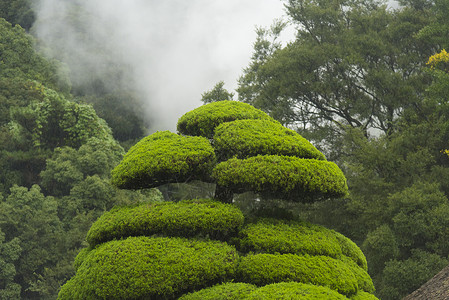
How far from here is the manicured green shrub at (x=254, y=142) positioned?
297 inches

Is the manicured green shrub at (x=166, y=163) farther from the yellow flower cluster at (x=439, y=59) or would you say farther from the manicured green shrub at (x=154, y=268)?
the yellow flower cluster at (x=439, y=59)

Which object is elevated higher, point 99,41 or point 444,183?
point 99,41

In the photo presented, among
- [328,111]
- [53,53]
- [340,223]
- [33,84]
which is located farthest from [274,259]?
[53,53]

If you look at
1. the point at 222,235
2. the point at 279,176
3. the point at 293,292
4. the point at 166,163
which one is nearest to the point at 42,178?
the point at 166,163

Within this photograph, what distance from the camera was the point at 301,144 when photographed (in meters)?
7.77

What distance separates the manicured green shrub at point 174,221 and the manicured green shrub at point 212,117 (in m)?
1.55

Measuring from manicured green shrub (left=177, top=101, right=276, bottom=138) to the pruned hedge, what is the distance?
1.93 m

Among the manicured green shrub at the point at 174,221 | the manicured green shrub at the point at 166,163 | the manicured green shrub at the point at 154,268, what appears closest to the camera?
the manicured green shrub at the point at 154,268

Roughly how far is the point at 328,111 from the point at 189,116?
1491cm

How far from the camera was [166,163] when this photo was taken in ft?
23.7

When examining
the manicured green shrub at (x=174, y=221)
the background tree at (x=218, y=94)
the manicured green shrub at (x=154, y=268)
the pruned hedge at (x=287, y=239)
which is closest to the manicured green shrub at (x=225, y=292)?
the manicured green shrub at (x=154, y=268)

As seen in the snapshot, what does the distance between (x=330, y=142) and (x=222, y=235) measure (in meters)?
14.8

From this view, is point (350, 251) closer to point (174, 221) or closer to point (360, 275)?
point (360, 275)

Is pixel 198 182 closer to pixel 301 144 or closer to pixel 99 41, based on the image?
pixel 301 144
